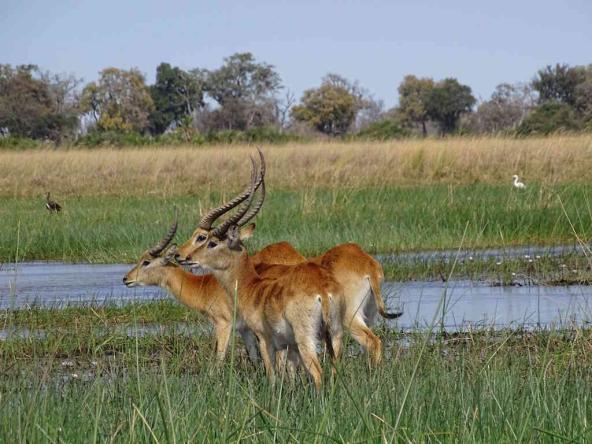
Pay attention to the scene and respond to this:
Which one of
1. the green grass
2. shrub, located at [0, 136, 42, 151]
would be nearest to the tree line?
shrub, located at [0, 136, 42, 151]

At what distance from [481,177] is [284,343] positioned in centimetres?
1731

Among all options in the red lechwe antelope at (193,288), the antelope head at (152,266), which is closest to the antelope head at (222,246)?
the red lechwe antelope at (193,288)

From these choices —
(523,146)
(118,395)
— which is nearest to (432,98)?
Answer: (523,146)

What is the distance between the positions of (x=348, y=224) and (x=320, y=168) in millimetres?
9803

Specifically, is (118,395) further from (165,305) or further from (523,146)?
(523,146)

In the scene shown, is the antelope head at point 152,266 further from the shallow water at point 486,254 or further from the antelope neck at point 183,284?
the shallow water at point 486,254

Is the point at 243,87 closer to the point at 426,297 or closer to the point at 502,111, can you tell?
the point at 502,111

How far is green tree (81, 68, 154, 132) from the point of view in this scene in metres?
71.8

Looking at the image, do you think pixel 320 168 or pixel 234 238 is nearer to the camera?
pixel 234 238

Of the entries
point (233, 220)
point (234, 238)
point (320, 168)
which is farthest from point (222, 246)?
point (320, 168)

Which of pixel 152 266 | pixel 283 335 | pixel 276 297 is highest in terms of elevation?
pixel 276 297

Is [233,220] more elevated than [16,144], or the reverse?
[233,220]

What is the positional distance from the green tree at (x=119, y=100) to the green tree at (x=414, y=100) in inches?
663

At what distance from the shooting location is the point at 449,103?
72312mm
